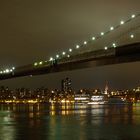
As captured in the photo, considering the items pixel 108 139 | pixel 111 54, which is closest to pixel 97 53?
pixel 111 54

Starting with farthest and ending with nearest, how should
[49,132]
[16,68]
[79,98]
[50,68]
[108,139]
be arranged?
[79,98], [16,68], [50,68], [49,132], [108,139]

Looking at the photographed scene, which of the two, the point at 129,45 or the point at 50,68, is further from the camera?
the point at 50,68

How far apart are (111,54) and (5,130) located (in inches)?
862

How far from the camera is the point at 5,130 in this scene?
3809 centimetres

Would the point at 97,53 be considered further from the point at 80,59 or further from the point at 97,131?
the point at 97,131

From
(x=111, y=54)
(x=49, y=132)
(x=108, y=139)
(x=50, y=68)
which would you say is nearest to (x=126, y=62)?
(x=111, y=54)

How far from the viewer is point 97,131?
37.1 metres

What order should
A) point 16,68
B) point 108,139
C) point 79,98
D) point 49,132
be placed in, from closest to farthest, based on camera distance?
point 108,139
point 49,132
point 16,68
point 79,98

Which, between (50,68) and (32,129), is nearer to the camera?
(32,129)

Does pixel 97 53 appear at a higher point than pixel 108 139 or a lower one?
higher

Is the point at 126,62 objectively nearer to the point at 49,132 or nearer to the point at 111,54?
the point at 111,54

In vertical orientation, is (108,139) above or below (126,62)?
below

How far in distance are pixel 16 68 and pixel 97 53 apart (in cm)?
2720

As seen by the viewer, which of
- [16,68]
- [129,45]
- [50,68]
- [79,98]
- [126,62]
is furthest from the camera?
[79,98]
